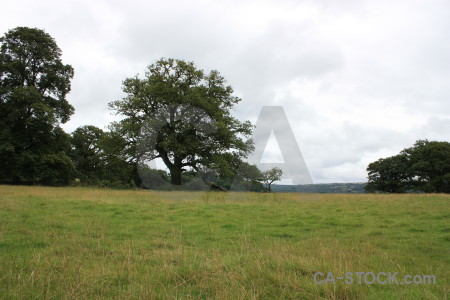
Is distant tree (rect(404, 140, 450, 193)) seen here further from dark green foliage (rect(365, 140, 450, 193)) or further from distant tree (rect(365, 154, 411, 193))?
distant tree (rect(365, 154, 411, 193))

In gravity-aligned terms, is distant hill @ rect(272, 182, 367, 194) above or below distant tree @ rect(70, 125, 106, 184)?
below

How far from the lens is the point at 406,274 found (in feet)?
14.6

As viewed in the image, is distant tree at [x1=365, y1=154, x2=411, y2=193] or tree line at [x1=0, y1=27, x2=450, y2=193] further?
distant tree at [x1=365, y1=154, x2=411, y2=193]

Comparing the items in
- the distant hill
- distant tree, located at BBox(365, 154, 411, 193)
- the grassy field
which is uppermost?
distant tree, located at BBox(365, 154, 411, 193)

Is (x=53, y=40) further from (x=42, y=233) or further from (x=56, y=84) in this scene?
(x=42, y=233)

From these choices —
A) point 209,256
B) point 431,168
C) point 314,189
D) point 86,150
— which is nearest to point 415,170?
point 431,168

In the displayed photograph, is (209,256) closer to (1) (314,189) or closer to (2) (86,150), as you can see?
(1) (314,189)

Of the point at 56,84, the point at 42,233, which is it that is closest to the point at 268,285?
the point at 42,233

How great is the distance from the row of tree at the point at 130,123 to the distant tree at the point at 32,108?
9 cm

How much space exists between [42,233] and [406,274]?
797 centimetres

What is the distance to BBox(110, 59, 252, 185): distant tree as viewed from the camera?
26.6 meters

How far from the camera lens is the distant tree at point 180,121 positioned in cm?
2662

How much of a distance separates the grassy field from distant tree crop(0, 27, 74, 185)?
74.9ft

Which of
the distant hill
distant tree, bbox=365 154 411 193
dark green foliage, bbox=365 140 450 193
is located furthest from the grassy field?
distant tree, bbox=365 154 411 193
